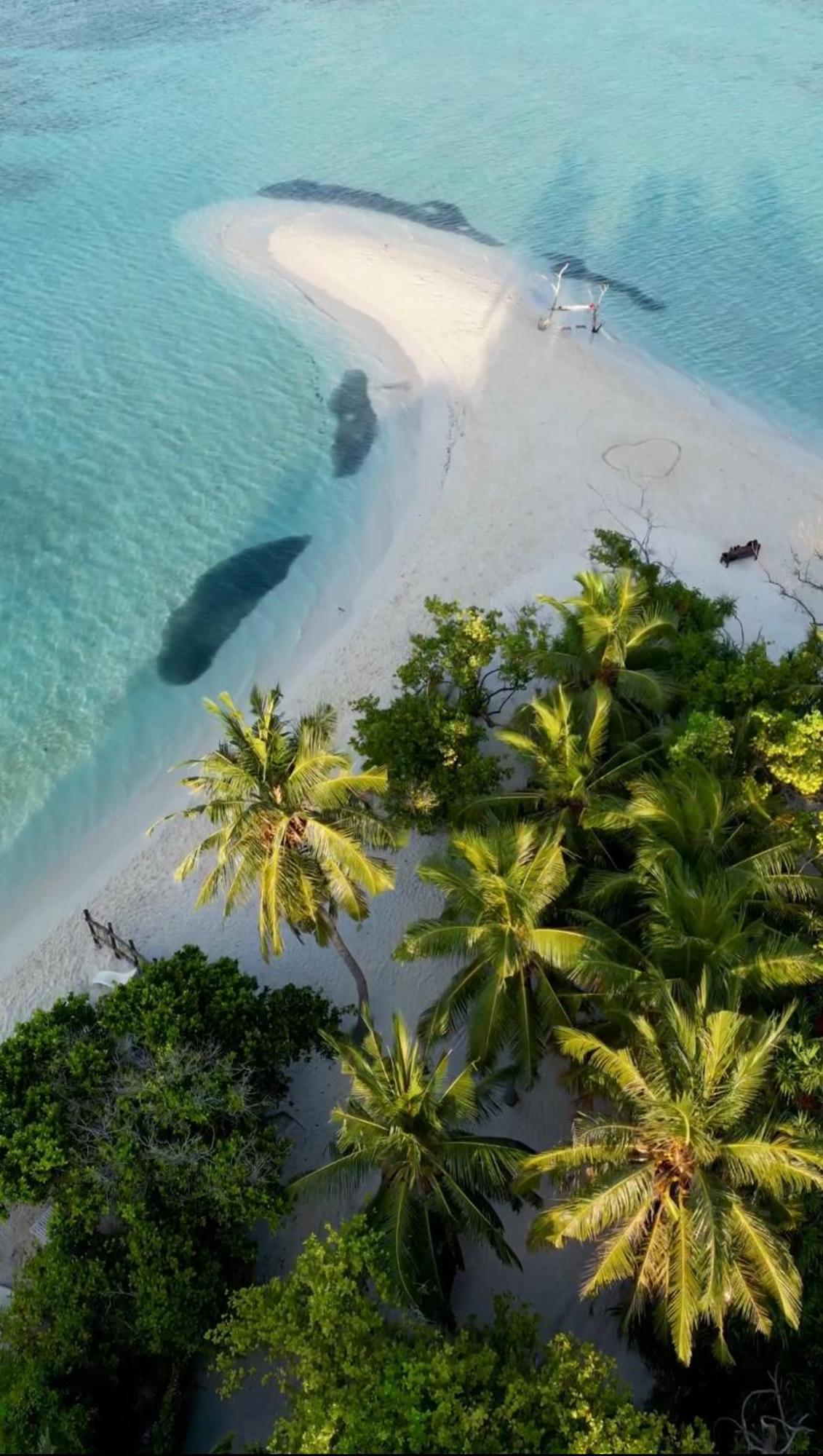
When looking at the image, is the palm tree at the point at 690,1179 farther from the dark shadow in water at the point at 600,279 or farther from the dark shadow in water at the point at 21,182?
the dark shadow in water at the point at 21,182

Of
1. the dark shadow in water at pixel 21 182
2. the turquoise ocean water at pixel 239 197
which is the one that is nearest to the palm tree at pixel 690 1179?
the turquoise ocean water at pixel 239 197

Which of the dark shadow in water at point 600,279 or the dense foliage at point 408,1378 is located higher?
the dark shadow in water at point 600,279

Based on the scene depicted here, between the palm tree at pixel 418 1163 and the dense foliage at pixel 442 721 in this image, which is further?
the dense foliage at pixel 442 721

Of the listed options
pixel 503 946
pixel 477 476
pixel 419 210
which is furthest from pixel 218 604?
pixel 419 210

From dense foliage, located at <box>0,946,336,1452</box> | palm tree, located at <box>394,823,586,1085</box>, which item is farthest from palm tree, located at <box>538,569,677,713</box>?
dense foliage, located at <box>0,946,336,1452</box>

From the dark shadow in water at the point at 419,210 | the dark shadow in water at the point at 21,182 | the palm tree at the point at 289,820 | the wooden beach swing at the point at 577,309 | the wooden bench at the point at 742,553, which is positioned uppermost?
the dark shadow in water at the point at 21,182

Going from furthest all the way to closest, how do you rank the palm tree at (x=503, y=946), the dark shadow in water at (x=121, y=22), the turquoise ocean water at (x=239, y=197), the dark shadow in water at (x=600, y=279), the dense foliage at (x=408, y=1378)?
the dark shadow in water at (x=121, y=22), the dark shadow in water at (x=600, y=279), the turquoise ocean water at (x=239, y=197), the palm tree at (x=503, y=946), the dense foliage at (x=408, y=1378)

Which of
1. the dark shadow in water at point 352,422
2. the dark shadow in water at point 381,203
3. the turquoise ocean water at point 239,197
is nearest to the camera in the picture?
the turquoise ocean water at point 239,197

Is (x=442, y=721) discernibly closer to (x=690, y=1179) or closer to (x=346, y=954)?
(x=346, y=954)
